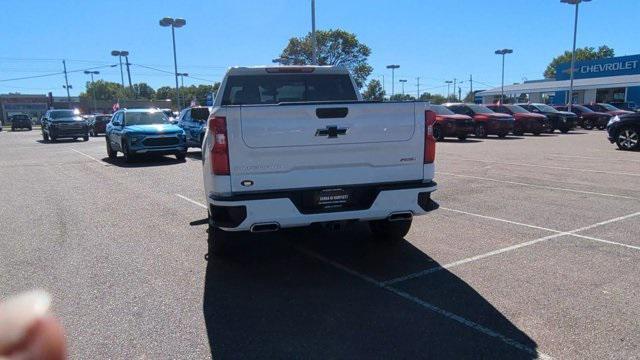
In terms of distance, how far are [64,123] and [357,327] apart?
93.2ft

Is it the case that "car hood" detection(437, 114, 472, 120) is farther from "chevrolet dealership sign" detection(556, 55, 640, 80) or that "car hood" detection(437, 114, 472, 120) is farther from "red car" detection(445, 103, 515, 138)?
"chevrolet dealership sign" detection(556, 55, 640, 80)

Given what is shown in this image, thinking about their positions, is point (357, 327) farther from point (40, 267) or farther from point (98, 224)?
point (98, 224)

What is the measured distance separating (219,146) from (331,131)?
3.32 feet

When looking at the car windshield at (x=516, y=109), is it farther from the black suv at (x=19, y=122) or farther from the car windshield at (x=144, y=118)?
the black suv at (x=19, y=122)

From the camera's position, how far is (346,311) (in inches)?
158

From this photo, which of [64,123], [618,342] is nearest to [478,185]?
[618,342]

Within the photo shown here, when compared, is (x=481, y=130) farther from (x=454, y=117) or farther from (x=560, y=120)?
(x=560, y=120)

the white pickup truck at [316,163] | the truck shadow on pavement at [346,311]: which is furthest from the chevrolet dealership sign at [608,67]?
the white pickup truck at [316,163]

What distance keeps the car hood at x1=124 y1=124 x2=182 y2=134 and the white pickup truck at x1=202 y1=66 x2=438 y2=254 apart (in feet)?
Answer: 35.9

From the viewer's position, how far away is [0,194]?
10.1 m

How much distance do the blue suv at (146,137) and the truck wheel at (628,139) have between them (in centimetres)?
1434

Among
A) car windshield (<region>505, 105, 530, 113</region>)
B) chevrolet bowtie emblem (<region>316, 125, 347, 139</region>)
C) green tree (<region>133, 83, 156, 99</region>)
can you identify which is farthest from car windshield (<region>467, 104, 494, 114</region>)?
green tree (<region>133, 83, 156, 99</region>)

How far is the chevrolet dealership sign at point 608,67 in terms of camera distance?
5159 cm

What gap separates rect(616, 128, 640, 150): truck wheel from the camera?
16.2m
